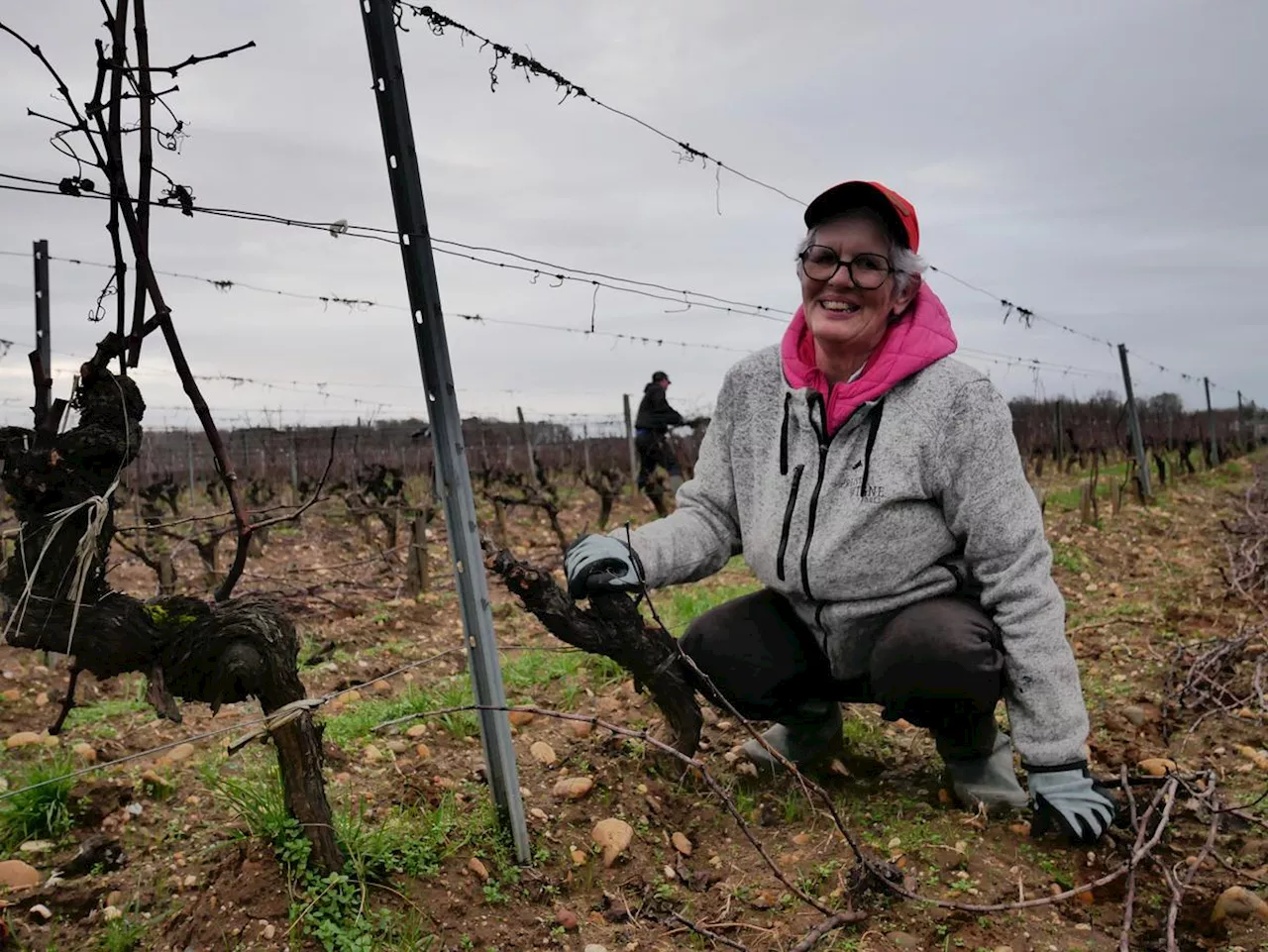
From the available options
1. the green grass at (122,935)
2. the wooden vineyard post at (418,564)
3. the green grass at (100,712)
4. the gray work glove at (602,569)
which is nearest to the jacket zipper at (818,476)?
the gray work glove at (602,569)

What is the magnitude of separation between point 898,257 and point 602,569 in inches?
42.3

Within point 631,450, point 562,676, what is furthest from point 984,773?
point 631,450

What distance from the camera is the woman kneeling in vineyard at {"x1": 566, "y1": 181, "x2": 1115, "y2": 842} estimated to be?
2.28m

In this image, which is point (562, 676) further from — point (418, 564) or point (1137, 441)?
point (1137, 441)

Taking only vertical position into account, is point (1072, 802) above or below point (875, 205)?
below

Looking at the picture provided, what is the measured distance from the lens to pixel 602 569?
7.80 feet

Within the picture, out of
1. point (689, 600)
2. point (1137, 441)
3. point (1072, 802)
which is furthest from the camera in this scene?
point (1137, 441)

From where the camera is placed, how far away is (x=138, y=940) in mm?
1857

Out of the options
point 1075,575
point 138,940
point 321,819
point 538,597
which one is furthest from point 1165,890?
point 1075,575

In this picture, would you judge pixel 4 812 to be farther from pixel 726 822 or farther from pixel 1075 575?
pixel 1075 575

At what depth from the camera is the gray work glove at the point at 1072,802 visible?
220 centimetres

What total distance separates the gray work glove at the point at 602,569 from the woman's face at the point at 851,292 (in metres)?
0.74

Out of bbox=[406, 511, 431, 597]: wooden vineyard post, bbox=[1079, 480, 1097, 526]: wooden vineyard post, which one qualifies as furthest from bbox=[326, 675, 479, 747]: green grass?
bbox=[1079, 480, 1097, 526]: wooden vineyard post

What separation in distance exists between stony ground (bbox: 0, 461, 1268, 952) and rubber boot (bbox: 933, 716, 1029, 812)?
0.08m
